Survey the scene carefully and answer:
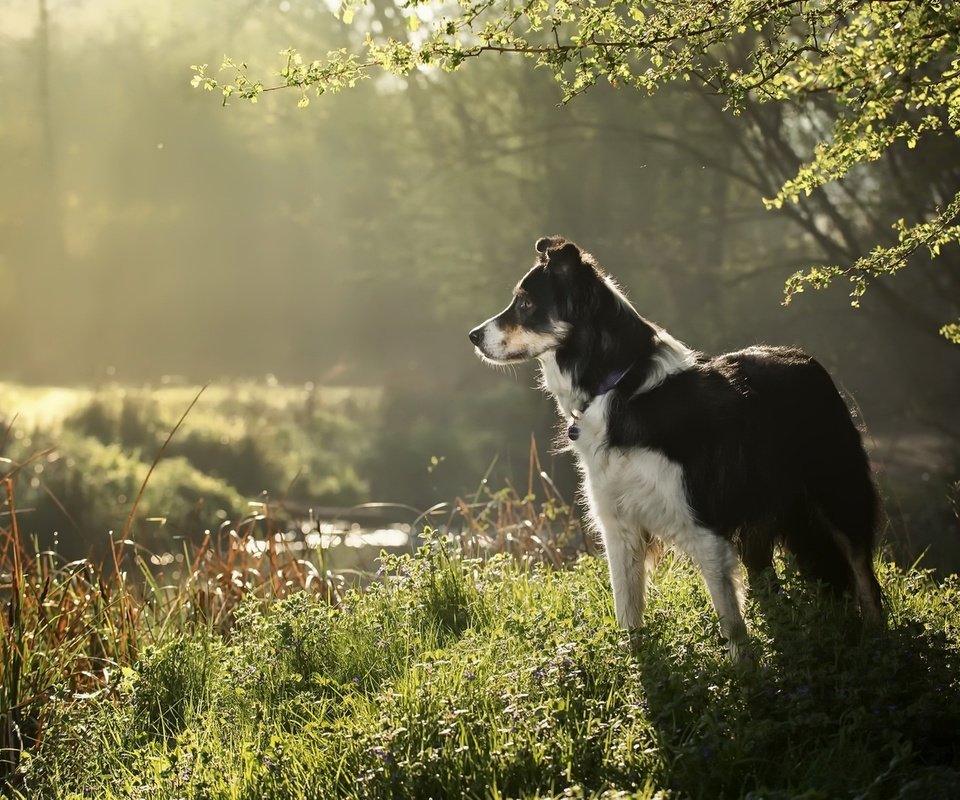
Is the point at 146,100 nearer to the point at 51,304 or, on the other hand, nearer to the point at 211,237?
the point at 211,237

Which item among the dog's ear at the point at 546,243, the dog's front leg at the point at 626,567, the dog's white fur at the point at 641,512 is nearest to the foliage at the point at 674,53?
the dog's ear at the point at 546,243

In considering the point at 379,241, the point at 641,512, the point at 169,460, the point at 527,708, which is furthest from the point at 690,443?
the point at 379,241

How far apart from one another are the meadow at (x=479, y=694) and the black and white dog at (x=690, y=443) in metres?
0.26

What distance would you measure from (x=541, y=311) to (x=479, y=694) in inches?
85.9

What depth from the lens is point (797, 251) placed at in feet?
79.6

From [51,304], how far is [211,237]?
678cm

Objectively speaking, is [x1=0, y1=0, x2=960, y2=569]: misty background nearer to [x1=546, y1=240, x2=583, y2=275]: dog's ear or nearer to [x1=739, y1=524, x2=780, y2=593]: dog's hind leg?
[x1=739, y1=524, x2=780, y2=593]: dog's hind leg

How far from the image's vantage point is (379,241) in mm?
33156

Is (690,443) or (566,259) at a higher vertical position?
(566,259)

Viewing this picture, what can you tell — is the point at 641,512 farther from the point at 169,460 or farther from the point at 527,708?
the point at 169,460

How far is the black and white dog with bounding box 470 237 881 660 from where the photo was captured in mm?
5062

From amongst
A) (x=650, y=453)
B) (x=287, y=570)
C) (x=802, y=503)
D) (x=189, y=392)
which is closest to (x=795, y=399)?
(x=802, y=503)

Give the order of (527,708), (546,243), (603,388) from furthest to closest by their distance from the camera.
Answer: (546,243)
(603,388)
(527,708)

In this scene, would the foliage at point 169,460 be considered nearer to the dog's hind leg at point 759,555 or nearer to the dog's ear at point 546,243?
the dog's ear at point 546,243
